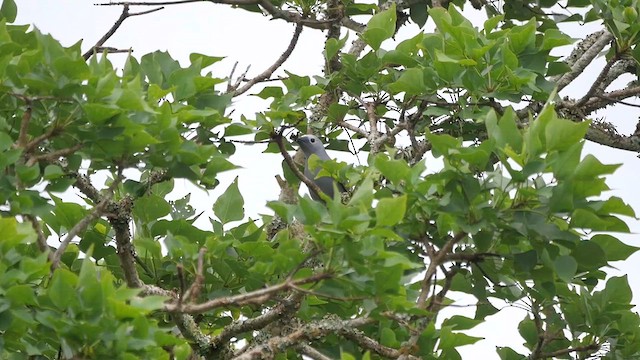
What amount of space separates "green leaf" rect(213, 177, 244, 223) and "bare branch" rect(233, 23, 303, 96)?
0.52 meters

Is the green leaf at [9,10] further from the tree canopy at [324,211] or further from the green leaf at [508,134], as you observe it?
the green leaf at [508,134]

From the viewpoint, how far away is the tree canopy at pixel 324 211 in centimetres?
379

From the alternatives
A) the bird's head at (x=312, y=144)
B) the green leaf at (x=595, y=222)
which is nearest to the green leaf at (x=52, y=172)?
the green leaf at (x=595, y=222)

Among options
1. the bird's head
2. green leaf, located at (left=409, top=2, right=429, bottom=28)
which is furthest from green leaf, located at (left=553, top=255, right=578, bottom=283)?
green leaf, located at (left=409, top=2, right=429, bottom=28)

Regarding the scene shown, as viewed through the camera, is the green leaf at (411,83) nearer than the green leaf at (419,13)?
Yes

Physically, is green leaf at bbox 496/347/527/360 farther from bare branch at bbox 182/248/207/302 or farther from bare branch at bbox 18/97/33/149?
bare branch at bbox 18/97/33/149

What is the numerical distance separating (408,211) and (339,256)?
49 centimetres

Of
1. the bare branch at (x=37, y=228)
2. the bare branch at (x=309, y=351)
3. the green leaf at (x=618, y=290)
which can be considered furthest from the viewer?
the green leaf at (x=618, y=290)

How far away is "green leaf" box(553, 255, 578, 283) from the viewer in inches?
160

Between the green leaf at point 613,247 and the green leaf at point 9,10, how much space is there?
2.71 metres

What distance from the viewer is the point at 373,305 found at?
4.00 m

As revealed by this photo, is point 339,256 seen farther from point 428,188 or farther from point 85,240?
point 85,240

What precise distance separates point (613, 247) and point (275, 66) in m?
2.45

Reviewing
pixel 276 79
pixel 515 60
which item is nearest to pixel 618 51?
pixel 515 60
